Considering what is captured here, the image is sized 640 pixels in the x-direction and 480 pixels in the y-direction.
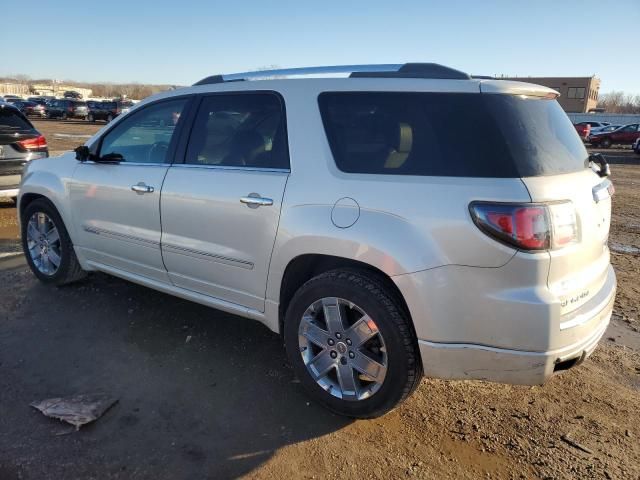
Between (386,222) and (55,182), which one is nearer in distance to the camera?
(386,222)

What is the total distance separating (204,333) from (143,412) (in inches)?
42.2

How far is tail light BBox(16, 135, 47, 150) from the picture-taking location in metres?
7.55

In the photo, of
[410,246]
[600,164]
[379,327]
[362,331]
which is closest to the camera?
[410,246]

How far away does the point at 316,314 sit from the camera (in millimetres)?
2996

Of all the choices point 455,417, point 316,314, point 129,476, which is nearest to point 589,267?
point 455,417

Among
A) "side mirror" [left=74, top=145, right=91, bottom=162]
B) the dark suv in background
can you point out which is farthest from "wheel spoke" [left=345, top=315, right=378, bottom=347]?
the dark suv in background

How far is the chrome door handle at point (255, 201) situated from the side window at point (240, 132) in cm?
22

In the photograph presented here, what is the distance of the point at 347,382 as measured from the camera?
293cm

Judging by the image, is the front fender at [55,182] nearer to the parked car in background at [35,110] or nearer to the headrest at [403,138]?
the headrest at [403,138]

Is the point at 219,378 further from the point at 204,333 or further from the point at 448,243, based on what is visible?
the point at 448,243

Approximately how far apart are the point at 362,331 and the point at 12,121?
7.16 m

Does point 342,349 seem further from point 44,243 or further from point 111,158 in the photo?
point 44,243

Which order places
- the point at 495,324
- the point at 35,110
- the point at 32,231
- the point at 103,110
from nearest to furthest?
the point at 495,324 → the point at 32,231 → the point at 103,110 → the point at 35,110

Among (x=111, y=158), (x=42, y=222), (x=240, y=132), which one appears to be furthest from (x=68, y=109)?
(x=240, y=132)
